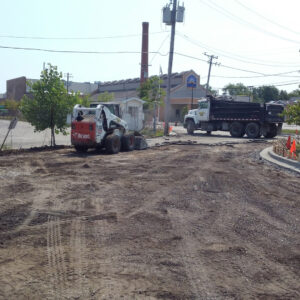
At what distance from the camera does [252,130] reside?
3112cm

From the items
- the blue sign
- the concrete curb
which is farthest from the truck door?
the blue sign

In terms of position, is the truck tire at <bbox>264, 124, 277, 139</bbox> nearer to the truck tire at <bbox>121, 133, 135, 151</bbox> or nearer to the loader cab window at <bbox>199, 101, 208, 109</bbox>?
the loader cab window at <bbox>199, 101, 208, 109</bbox>

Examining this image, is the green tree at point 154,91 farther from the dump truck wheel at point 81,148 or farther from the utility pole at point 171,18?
the dump truck wheel at point 81,148

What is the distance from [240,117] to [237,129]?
1022mm

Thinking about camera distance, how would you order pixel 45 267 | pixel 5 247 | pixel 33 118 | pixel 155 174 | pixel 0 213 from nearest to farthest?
pixel 45 267
pixel 5 247
pixel 0 213
pixel 155 174
pixel 33 118

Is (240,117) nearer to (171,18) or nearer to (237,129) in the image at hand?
(237,129)

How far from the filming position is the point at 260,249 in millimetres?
5816

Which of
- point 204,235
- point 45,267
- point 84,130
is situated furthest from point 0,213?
point 84,130

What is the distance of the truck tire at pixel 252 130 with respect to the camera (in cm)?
3089

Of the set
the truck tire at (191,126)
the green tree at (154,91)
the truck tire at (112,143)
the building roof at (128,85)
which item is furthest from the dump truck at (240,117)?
the building roof at (128,85)

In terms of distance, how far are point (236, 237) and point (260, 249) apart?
0.56m

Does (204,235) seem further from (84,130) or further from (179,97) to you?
(179,97)

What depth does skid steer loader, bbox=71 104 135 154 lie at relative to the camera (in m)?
17.5

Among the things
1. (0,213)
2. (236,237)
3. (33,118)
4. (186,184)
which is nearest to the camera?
(236,237)
